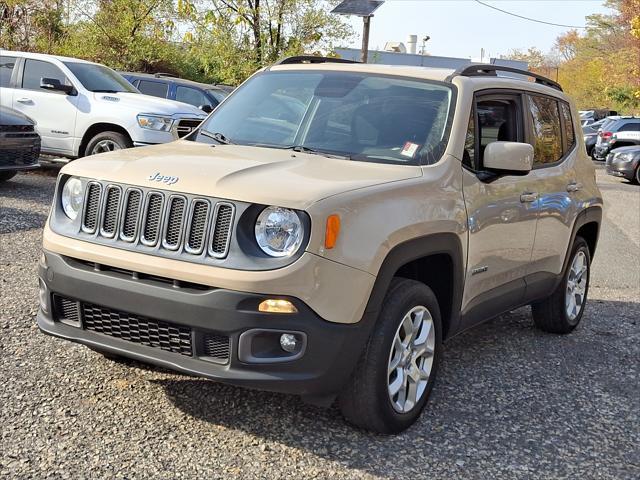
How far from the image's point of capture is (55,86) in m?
11.5

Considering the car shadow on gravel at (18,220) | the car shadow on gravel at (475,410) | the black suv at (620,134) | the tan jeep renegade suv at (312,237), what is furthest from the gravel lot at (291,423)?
the black suv at (620,134)

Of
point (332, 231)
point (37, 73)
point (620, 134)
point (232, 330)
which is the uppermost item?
point (620, 134)

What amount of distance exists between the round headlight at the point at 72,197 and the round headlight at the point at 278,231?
107 centimetres

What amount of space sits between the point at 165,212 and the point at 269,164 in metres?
0.60

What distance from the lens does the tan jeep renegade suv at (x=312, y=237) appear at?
3465 millimetres

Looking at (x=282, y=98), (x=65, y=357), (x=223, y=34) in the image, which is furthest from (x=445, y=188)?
(x=223, y=34)

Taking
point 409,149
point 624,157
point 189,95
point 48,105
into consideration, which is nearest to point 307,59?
point 409,149

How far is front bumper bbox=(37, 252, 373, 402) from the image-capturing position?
3416 mm

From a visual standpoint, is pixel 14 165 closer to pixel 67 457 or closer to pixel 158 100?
pixel 158 100

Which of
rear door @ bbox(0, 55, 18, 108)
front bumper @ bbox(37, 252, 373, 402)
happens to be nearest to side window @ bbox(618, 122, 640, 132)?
rear door @ bbox(0, 55, 18, 108)

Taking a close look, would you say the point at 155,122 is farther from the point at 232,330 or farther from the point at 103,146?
the point at 232,330

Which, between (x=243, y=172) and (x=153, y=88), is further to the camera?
(x=153, y=88)

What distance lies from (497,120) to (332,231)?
2.15 meters

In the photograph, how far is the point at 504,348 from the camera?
19.2 ft
